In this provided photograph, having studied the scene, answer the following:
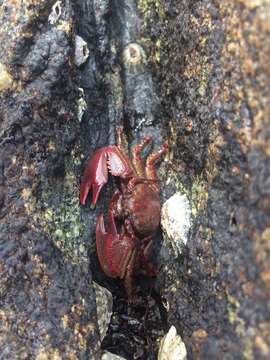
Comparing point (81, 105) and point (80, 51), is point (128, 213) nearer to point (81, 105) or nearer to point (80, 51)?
point (81, 105)

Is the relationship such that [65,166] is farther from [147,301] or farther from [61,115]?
[147,301]

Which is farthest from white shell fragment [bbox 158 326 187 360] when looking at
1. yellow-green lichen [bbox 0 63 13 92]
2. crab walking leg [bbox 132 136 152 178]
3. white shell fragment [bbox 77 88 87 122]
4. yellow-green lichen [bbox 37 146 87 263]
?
yellow-green lichen [bbox 0 63 13 92]

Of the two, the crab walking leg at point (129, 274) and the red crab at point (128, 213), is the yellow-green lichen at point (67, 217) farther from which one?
the crab walking leg at point (129, 274)

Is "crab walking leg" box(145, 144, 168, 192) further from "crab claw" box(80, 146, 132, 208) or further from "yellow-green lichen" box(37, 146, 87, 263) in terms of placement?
"yellow-green lichen" box(37, 146, 87, 263)

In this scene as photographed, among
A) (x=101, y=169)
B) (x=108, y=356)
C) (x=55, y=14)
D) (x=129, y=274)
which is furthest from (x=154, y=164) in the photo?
(x=108, y=356)

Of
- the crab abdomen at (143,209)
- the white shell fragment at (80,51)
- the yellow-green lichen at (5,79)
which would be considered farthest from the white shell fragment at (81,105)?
the crab abdomen at (143,209)

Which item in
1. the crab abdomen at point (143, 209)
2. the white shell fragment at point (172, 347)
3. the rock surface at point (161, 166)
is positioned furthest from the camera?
the crab abdomen at point (143, 209)

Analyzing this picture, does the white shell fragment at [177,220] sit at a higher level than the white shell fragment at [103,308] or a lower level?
higher
